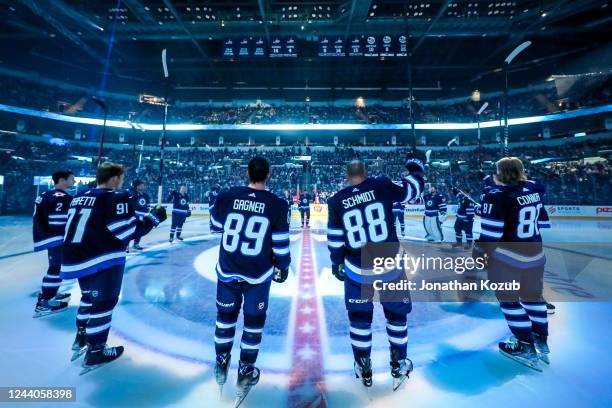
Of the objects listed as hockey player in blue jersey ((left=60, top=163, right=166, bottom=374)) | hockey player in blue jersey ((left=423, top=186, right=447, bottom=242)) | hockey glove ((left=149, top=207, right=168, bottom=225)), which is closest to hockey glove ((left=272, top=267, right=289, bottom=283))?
hockey glove ((left=149, top=207, right=168, bottom=225))

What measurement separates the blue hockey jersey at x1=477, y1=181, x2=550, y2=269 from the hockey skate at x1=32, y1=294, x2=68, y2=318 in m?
6.06

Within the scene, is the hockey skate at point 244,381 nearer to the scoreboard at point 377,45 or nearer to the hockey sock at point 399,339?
the hockey sock at point 399,339

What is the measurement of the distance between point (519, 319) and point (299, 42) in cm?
2417

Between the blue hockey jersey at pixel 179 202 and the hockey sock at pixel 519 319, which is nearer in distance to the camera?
the hockey sock at pixel 519 319

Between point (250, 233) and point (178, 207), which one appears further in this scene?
point (178, 207)

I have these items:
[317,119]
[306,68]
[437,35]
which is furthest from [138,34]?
[437,35]

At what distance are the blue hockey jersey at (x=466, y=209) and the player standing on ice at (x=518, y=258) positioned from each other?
602 cm

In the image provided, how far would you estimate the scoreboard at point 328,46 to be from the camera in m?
17.0

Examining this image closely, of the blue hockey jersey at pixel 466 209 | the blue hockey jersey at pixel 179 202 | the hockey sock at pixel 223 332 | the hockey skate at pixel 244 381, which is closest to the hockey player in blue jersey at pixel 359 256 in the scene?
the hockey skate at pixel 244 381

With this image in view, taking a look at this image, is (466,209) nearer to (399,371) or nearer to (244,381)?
(399,371)

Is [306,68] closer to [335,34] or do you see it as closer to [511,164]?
[335,34]

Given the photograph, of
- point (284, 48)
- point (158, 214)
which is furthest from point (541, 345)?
point (284, 48)

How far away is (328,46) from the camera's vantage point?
57.8 feet

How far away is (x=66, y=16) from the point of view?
1752 centimetres
